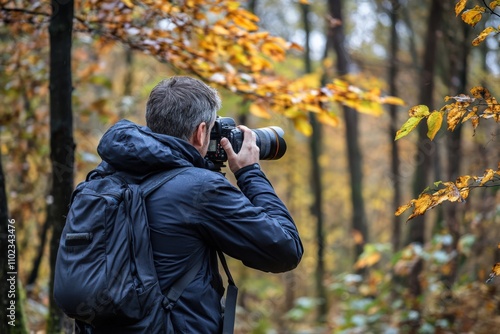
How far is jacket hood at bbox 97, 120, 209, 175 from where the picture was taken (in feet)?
7.29

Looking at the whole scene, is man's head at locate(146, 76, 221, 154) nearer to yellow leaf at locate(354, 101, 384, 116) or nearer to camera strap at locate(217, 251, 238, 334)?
camera strap at locate(217, 251, 238, 334)

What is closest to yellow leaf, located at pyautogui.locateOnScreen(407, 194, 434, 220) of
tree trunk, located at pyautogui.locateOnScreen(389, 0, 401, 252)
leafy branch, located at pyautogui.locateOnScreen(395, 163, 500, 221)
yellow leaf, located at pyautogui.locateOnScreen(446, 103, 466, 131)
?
leafy branch, located at pyautogui.locateOnScreen(395, 163, 500, 221)

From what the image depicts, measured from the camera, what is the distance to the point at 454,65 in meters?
7.06

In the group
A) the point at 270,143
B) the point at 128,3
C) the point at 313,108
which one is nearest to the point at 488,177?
the point at 270,143

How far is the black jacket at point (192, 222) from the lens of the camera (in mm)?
2219

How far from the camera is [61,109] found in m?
3.55

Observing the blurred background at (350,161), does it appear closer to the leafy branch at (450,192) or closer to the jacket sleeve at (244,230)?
the leafy branch at (450,192)

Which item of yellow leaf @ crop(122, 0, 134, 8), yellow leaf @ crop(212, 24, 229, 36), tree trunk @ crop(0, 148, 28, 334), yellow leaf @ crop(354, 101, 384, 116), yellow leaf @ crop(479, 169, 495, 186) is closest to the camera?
yellow leaf @ crop(479, 169, 495, 186)

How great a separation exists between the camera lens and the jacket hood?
53 cm

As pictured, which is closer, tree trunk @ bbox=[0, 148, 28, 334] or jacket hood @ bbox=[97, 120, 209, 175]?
jacket hood @ bbox=[97, 120, 209, 175]

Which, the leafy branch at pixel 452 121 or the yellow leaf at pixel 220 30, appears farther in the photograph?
the yellow leaf at pixel 220 30

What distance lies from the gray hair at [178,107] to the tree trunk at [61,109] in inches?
53.1

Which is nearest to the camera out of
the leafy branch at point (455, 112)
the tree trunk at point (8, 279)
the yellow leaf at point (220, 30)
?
the leafy branch at point (455, 112)

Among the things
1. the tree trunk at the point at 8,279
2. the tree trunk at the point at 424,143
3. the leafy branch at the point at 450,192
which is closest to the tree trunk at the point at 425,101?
the tree trunk at the point at 424,143
